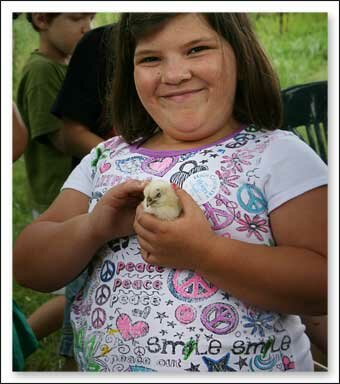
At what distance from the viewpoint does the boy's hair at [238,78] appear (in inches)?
33.7

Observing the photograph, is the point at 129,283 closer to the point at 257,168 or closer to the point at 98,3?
the point at 257,168

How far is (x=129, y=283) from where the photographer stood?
86 centimetres

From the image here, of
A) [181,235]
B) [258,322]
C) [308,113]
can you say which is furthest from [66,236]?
[308,113]

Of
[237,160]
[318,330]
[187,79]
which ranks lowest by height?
[318,330]

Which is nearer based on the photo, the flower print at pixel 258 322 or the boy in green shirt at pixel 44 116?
the flower print at pixel 258 322

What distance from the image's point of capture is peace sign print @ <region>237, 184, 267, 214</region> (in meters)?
0.82

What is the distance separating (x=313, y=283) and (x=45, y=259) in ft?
1.21

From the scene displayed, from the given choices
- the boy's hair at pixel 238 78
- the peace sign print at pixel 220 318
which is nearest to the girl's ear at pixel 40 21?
the boy's hair at pixel 238 78

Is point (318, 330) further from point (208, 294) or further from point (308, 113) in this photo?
point (308, 113)

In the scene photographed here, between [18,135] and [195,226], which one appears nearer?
[195,226]

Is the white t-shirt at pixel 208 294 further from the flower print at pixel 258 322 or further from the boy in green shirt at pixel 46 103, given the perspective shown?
the boy in green shirt at pixel 46 103

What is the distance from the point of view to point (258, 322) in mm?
823

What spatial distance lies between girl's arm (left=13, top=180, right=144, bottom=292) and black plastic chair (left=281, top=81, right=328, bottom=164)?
0.26 m

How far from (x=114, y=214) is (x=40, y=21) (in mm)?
296
